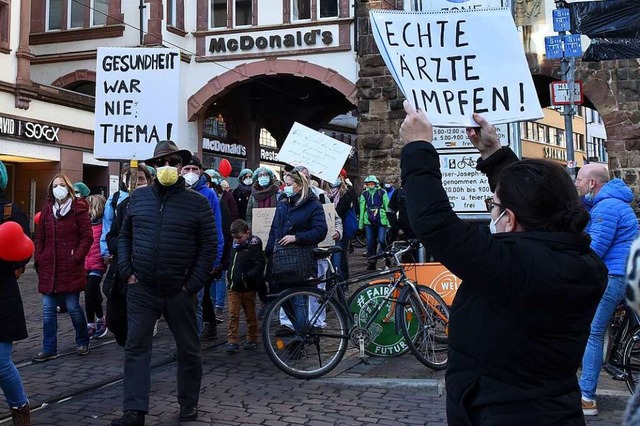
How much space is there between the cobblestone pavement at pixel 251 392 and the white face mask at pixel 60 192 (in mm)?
1604

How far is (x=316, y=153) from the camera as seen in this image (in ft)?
33.7

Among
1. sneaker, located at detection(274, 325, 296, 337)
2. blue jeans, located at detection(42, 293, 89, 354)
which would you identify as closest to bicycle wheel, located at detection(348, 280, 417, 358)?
sneaker, located at detection(274, 325, 296, 337)

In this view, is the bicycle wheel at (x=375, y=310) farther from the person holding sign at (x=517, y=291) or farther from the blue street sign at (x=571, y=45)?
the blue street sign at (x=571, y=45)

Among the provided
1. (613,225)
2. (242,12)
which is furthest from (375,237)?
(613,225)

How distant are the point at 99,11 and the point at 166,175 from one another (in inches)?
763

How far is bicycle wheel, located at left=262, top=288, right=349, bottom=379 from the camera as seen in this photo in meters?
6.35

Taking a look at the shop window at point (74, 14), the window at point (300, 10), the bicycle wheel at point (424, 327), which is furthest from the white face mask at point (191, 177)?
the shop window at point (74, 14)

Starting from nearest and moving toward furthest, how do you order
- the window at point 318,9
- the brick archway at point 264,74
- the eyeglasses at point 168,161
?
the eyeglasses at point 168,161 → the brick archway at point 264,74 → the window at point 318,9

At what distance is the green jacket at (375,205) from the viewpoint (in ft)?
49.4

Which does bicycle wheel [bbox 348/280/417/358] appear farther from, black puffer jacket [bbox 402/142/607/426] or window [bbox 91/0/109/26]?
window [bbox 91/0/109/26]

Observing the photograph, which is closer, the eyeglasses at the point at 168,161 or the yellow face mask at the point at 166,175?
the yellow face mask at the point at 166,175

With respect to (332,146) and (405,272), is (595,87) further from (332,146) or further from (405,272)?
(405,272)

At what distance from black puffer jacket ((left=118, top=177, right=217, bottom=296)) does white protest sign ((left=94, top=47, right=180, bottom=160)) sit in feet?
9.64

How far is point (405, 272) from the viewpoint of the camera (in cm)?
679
